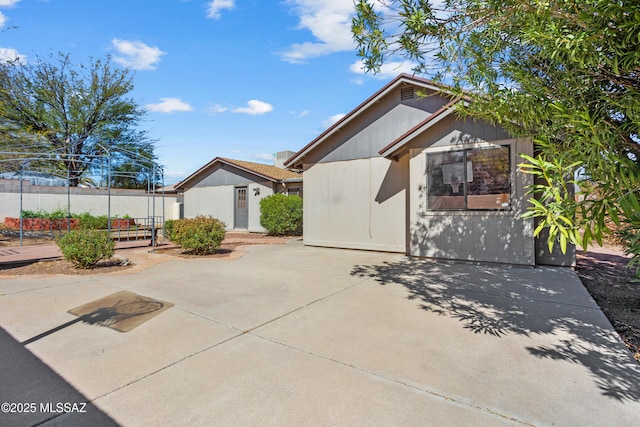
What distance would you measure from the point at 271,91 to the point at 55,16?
290 inches

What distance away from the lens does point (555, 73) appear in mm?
3371

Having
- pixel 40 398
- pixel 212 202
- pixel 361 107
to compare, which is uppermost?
pixel 361 107

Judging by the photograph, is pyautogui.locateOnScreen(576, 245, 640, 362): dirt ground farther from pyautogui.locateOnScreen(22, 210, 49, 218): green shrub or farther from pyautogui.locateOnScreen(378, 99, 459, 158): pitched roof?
pyautogui.locateOnScreen(22, 210, 49, 218): green shrub

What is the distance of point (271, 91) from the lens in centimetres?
1390

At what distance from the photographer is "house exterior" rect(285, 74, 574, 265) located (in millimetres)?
7383

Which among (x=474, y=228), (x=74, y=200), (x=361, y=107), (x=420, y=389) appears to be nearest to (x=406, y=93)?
(x=361, y=107)

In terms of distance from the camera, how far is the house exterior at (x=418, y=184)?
7.38 metres

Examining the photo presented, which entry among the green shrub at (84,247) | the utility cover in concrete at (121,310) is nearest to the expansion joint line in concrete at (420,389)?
the utility cover in concrete at (121,310)

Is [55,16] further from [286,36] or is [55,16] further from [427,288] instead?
[427,288]

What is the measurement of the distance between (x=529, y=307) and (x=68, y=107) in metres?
28.4

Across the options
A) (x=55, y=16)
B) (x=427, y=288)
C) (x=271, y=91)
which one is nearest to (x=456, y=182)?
(x=427, y=288)

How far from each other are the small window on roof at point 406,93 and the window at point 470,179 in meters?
2.51

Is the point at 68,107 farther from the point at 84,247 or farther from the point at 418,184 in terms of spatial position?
the point at 418,184

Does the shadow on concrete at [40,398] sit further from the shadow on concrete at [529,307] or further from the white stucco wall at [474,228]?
the white stucco wall at [474,228]
